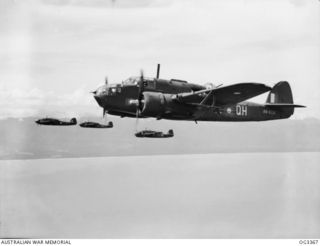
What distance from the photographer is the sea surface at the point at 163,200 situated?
22.0 feet

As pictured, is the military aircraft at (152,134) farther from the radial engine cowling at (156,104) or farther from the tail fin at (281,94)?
the tail fin at (281,94)

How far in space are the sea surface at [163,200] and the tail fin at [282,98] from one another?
→ 1197 mm

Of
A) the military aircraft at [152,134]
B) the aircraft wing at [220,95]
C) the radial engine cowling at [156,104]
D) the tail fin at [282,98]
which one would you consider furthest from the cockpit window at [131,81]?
the tail fin at [282,98]

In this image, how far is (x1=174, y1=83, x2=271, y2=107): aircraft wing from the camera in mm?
6930

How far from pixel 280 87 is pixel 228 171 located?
2.04 metres

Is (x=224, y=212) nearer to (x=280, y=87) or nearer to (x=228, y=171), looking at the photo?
(x=228, y=171)

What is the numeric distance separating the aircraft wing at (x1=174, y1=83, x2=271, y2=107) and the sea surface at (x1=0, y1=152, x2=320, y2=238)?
→ 46.3 inches

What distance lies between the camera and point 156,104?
7238 mm

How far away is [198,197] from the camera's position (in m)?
7.23

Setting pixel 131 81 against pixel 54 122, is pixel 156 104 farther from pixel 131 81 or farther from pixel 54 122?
pixel 54 122

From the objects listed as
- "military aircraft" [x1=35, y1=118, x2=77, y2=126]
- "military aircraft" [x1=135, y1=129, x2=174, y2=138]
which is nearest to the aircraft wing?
"military aircraft" [x1=135, y1=129, x2=174, y2=138]

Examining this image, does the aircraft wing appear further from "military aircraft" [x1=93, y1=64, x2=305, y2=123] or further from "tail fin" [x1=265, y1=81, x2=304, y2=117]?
"tail fin" [x1=265, y1=81, x2=304, y2=117]

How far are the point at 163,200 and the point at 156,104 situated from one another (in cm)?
160

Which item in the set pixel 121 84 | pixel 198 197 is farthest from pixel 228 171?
pixel 121 84
